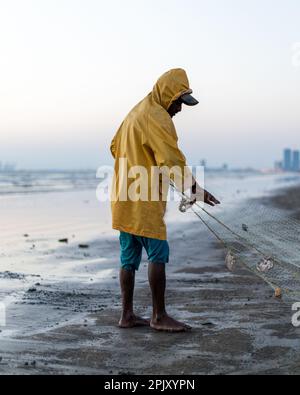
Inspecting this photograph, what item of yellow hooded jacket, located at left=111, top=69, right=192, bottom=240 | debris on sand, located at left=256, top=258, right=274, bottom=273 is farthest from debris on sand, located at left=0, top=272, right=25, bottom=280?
debris on sand, located at left=256, top=258, right=274, bottom=273

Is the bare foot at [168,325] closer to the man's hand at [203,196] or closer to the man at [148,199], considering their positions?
the man at [148,199]

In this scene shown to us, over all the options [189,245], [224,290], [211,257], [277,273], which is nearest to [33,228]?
[189,245]

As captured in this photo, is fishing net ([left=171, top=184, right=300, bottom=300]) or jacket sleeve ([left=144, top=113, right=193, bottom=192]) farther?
fishing net ([left=171, top=184, right=300, bottom=300])

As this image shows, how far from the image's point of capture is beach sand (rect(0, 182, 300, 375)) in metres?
3.79

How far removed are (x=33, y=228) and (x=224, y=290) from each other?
7818mm

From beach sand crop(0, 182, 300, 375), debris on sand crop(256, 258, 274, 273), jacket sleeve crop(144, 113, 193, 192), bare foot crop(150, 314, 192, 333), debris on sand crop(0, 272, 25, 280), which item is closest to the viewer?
beach sand crop(0, 182, 300, 375)

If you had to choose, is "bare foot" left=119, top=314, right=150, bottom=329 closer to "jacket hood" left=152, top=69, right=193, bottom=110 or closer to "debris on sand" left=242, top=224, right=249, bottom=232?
"debris on sand" left=242, top=224, right=249, bottom=232

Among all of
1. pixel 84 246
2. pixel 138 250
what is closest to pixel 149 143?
pixel 138 250

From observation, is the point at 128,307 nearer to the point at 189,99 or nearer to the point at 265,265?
the point at 265,265

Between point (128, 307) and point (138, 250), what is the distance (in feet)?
1.48

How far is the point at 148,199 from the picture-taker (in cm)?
470
